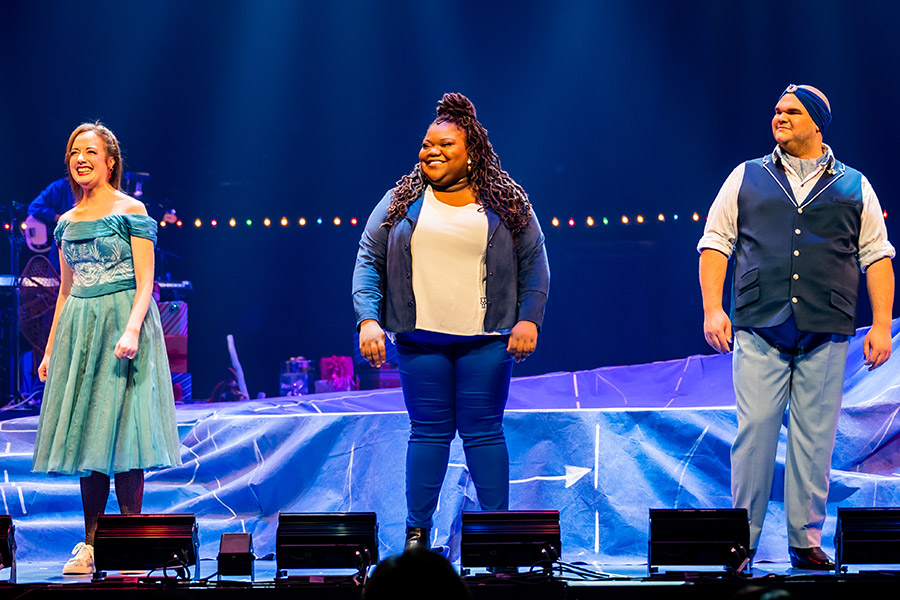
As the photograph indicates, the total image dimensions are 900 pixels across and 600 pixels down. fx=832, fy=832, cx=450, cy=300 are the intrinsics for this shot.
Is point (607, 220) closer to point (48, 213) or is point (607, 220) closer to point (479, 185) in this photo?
point (48, 213)

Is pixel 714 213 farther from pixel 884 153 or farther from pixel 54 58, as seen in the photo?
pixel 54 58

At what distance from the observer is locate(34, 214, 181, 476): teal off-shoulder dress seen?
273 centimetres

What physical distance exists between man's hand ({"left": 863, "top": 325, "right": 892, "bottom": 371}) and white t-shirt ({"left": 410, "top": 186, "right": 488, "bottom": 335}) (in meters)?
1.27

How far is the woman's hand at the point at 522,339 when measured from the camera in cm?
251

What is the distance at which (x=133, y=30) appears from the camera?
25.4 ft

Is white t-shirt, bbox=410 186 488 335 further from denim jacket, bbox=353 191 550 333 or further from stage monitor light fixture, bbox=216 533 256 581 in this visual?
stage monitor light fixture, bbox=216 533 256 581

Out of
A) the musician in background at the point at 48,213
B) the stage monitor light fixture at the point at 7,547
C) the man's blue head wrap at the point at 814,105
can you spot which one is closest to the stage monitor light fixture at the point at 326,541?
the stage monitor light fixture at the point at 7,547

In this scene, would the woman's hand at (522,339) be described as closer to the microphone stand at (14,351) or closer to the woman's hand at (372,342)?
the woman's hand at (372,342)

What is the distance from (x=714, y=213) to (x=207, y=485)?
240 cm

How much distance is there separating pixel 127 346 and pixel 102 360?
0.55 feet

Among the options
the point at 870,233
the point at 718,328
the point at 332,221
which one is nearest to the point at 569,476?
the point at 718,328

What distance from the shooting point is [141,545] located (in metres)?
2.40

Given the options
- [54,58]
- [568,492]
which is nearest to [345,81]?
[54,58]

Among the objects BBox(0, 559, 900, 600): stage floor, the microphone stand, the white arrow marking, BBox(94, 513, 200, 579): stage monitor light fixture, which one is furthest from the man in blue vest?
the microphone stand
